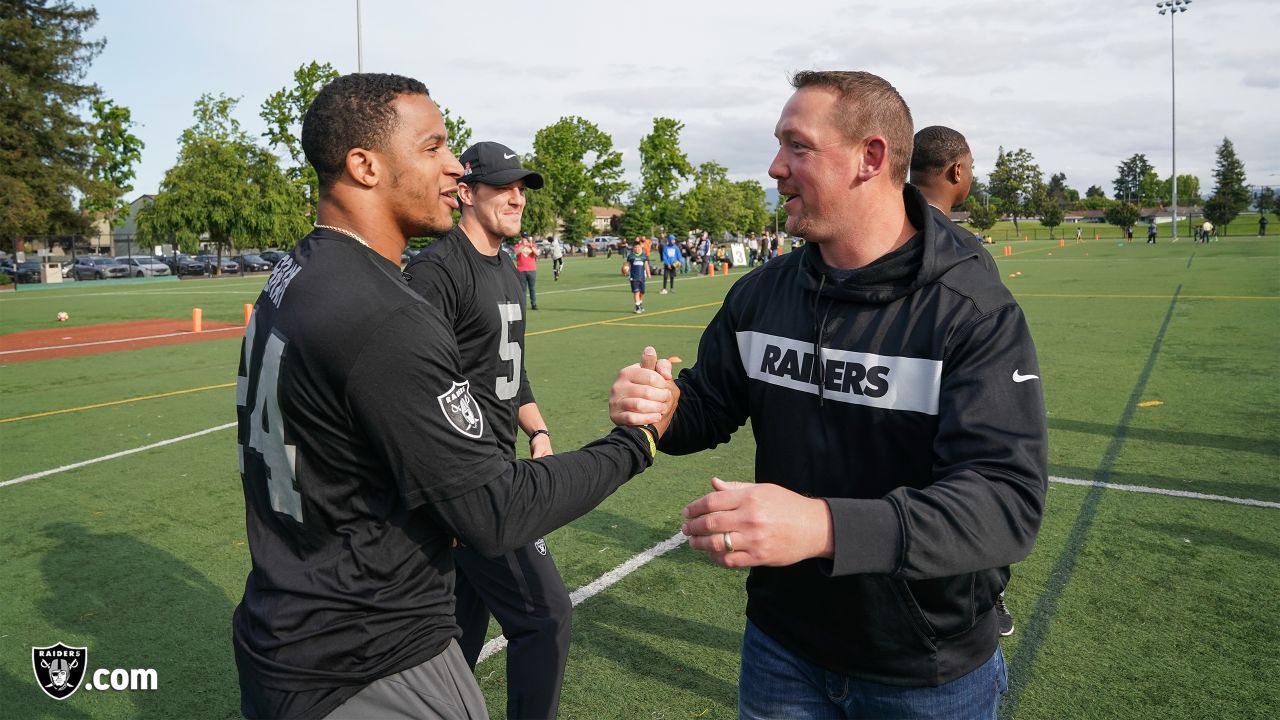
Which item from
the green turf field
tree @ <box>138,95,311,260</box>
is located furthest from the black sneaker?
tree @ <box>138,95,311,260</box>

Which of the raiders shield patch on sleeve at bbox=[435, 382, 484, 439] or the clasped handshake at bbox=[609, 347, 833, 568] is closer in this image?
the clasped handshake at bbox=[609, 347, 833, 568]

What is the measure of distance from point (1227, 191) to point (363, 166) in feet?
338

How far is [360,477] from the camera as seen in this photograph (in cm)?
205

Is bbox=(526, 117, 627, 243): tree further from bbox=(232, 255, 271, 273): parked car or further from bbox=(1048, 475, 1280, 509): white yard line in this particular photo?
bbox=(1048, 475, 1280, 509): white yard line

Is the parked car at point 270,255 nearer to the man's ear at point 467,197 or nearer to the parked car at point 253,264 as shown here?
the parked car at point 253,264

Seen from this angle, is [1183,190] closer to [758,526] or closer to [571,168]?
[571,168]

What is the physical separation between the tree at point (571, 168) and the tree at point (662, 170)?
7711 millimetres

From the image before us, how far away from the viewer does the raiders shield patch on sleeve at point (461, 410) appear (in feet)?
6.57

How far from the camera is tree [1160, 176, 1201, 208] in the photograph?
14500 cm

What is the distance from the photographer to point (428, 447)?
1970 millimetres

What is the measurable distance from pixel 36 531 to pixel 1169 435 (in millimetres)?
9465

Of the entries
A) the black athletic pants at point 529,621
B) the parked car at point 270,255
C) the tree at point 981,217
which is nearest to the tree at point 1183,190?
the tree at point 981,217

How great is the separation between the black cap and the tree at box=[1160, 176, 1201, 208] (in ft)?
521

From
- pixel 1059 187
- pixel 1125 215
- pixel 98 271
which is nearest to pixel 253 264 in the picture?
pixel 98 271
